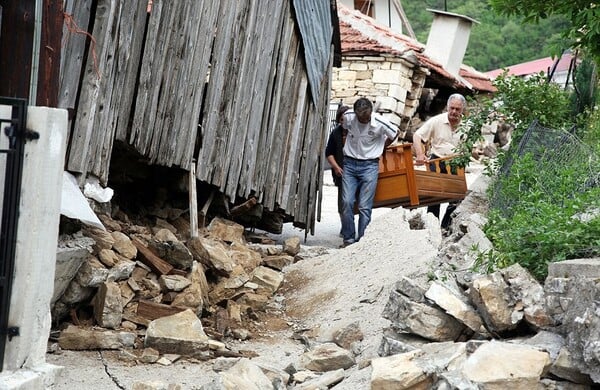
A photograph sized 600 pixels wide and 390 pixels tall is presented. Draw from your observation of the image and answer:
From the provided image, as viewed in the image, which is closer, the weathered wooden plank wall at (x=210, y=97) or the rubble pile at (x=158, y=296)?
the rubble pile at (x=158, y=296)

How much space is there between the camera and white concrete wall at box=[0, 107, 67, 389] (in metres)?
4.73

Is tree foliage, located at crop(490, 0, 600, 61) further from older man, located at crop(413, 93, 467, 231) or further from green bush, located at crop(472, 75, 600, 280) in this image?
older man, located at crop(413, 93, 467, 231)

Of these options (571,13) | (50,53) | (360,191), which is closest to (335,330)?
(50,53)

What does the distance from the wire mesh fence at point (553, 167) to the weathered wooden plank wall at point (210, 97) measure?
2.32 metres

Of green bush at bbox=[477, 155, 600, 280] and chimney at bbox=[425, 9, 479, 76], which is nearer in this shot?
green bush at bbox=[477, 155, 600, 280]

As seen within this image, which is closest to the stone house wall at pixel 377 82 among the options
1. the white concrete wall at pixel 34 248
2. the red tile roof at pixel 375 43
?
the red tile roof at pixel 375 43

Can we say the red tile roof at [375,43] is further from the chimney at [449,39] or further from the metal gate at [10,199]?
the metal gate at [10,199]

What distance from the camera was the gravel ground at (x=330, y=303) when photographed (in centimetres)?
686

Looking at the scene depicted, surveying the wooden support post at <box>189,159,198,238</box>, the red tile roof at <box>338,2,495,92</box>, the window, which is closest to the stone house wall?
the red tile roof at <box>338,2,495,92</box>

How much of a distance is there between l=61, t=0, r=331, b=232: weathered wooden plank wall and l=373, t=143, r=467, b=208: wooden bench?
84cm

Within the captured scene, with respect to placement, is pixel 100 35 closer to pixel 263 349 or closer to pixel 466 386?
pixel 263 349

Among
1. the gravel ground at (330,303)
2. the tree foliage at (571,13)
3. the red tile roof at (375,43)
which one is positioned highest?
the tree foliage at (571,13)

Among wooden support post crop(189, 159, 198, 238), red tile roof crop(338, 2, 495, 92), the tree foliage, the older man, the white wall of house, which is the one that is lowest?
wooden support post crop(189, 159, 198, 238)

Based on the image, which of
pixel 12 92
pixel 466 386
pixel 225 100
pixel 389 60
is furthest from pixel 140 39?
pixel 389 60
